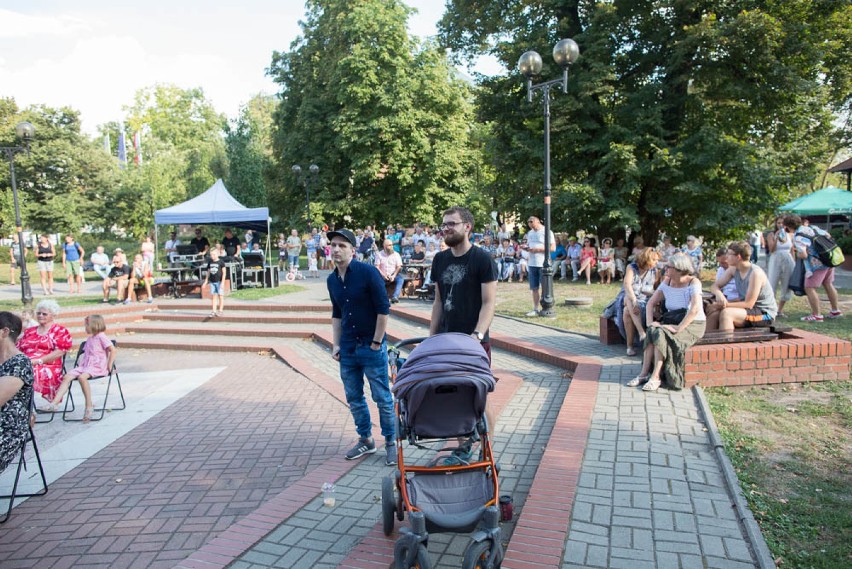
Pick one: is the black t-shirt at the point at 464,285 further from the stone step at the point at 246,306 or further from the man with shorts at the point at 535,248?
the stone step at the point at 246,306

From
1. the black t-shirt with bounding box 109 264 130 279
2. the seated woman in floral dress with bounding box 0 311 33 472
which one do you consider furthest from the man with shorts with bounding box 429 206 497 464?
the black t-shirt with bounding box 109 264 130 279

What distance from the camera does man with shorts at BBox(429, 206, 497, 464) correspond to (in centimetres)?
419

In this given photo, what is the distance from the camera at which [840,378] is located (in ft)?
20.8

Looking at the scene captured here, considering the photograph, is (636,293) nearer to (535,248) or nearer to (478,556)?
(535,248)

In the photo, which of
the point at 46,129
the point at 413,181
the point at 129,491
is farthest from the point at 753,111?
the point at 46,129

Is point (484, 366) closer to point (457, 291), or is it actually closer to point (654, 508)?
point (457, 291)

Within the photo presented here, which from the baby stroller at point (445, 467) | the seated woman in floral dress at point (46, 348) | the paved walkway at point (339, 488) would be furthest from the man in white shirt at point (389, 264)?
the baby stroller at point (445, 467)

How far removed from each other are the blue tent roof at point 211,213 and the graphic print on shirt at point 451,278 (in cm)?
1608

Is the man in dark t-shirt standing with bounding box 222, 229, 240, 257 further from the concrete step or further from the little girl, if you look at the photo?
the little girl

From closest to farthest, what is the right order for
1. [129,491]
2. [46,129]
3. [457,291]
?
[457,291], [129,491], [46,129]

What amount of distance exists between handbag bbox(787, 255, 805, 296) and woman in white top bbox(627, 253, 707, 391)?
4.67 m

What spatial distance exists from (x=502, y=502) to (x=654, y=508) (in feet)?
3.23

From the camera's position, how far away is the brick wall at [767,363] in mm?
6176

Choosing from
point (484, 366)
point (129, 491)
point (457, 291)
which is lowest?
point (129, 491)
